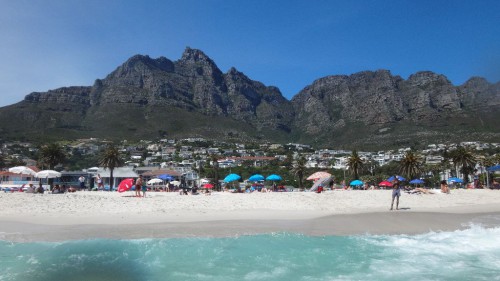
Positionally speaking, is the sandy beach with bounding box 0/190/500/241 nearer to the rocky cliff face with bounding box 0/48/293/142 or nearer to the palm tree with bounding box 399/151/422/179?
the palm tree with bounding box 399/151/422/179

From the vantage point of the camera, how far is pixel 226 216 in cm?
1906

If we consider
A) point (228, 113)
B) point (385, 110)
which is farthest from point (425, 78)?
point (228, 113)

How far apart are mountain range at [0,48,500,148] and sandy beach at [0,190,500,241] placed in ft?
317

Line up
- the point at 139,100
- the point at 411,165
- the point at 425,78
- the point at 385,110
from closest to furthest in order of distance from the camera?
the point at 411,165
the point at 385,110
the point at 139,100
the point at 425,78

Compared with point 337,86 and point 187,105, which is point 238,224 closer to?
point 187,105

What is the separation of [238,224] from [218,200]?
24.5 ft

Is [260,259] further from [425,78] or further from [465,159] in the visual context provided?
[425,78]

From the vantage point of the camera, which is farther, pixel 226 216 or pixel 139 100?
pixel 139 100

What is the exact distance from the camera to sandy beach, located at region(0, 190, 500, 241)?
1548 cm

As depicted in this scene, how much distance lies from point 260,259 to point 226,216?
23.5 feet

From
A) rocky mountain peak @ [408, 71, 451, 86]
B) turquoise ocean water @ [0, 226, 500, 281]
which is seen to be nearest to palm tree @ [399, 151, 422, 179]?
turquoise ocean water @ [0, 226, 500, 281]

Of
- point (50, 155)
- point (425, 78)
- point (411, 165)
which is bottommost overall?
point (411, 165)

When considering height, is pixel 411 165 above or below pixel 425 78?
below

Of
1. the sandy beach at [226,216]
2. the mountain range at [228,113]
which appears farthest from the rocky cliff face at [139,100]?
the sandy beach at [226,216]
